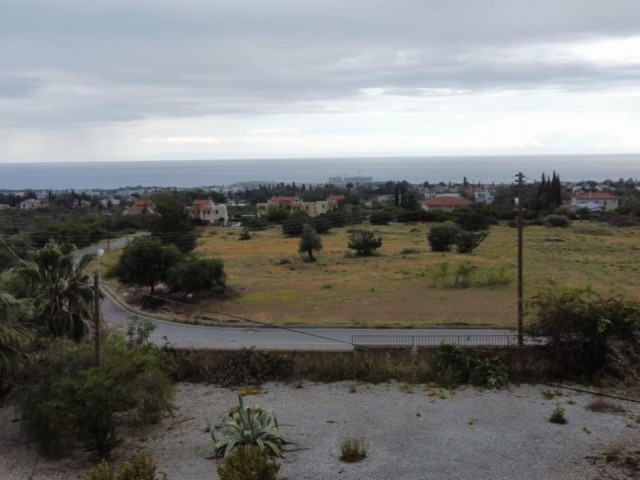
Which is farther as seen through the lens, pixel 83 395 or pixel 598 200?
pixel 598 200

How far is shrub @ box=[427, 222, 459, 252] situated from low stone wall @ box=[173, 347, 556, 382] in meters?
32.8

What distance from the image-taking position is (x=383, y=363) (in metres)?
19.2

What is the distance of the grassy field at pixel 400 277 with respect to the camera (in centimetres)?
2752

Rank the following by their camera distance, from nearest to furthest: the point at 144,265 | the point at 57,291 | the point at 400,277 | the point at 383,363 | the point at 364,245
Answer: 1. the point at 57,291
2. the point at 383,363
3. the point at 144,265
4. the point at 400,277
5. the point at 364,245

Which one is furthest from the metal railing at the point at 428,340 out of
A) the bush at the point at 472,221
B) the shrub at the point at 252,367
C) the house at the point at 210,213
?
the house at the point at 210,213

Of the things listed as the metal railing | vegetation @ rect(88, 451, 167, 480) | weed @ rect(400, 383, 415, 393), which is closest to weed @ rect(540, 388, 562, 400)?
the metal railing

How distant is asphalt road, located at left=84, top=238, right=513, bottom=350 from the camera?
21.7m

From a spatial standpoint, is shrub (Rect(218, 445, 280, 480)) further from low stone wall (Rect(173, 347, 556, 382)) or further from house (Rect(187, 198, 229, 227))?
house (Rect(187, 198, 229, 227))

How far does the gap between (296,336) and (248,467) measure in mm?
13963

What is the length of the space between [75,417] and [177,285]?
765 inches

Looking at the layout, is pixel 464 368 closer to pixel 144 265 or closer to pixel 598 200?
pixel 144 265

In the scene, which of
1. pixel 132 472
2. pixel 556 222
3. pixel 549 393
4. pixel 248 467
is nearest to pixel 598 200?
pixel 556 222

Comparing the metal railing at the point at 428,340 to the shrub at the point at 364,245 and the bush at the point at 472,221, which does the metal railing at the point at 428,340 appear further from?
the bush at the point at 472,221

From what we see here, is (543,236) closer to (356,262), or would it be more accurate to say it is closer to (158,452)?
(356,262)
